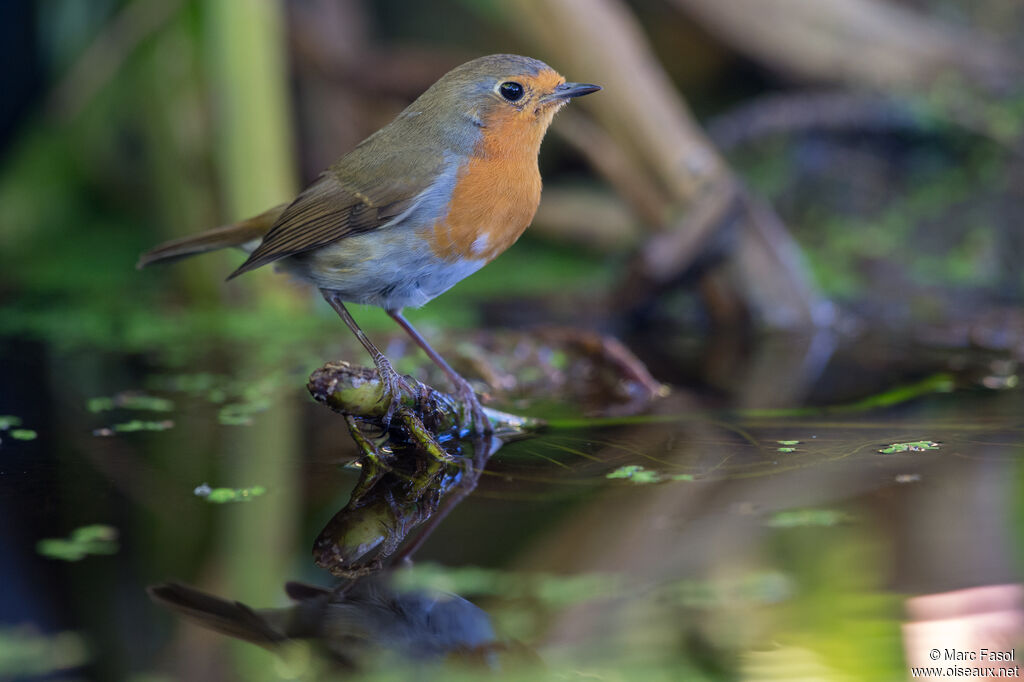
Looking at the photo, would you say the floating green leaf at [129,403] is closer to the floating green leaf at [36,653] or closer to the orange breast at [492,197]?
the orange breast at [492,197]

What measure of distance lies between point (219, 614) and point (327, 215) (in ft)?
3.68

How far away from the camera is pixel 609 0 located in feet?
15.6

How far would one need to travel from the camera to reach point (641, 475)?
214 cm

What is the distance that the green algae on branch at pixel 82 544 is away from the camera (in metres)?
1.74

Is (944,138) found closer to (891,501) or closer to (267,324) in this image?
(267,324)

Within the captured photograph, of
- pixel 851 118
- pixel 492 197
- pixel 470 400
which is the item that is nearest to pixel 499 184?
pixel 492 197

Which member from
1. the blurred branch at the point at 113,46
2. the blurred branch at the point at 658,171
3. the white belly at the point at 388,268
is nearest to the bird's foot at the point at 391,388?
the white belly at the point at 388,268

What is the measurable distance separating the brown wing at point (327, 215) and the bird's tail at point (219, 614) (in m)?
0.97

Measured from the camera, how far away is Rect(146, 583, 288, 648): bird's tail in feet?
4.79

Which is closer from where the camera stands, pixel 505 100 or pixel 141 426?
pixel 505 100

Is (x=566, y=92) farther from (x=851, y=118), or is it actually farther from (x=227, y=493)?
(x=851, y=118)

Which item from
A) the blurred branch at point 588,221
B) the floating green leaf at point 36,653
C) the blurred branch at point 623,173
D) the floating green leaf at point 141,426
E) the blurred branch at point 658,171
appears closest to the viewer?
the floating green leaf at point 36,653

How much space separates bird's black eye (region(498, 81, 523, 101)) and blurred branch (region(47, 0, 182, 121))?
2602 millimetres

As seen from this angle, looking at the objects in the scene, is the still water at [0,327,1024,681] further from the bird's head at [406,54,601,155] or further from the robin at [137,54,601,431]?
the bird's head at [406,54,601,155]
